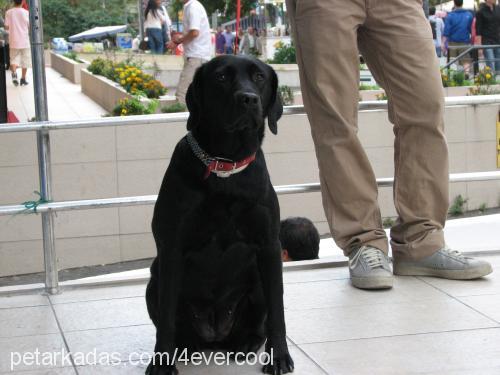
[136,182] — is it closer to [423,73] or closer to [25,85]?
[423,73]

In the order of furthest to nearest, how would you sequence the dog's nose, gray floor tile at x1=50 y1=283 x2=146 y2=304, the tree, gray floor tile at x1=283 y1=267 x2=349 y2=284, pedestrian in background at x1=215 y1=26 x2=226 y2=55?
the tree, pedestrian in background at x1=215 y1=26 x2=226 y2=55, gray floor tile at x1=283 y1=267 x2=349 y2=284, gray floor tile at x1=50 y1=283 x2=146 y2=304, the dog's nose

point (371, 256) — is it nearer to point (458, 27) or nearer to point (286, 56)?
point (458, 27)

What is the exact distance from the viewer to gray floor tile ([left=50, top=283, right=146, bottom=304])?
4.10 m

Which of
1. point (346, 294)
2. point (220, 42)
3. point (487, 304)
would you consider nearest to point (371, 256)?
point (346, 294)

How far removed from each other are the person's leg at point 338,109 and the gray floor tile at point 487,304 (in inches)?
21.8

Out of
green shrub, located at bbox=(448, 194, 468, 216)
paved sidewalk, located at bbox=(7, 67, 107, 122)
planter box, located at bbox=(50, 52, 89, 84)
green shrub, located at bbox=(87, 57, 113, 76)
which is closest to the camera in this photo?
green shrub, located at bbox=(448, 194, 468, 216)

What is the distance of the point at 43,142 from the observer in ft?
13.9

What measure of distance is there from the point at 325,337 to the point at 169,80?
16783 mm

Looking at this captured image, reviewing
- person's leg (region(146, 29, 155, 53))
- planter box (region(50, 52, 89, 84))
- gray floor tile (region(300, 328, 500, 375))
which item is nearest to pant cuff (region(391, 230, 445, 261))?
gray floor tile (region(300, 328, 500, 375))

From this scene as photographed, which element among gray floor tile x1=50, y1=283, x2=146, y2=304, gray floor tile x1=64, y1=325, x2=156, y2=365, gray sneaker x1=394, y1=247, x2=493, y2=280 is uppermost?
gray sneaker x1=394, y1=247, x2=493, y2=280

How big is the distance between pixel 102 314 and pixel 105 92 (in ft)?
33.8

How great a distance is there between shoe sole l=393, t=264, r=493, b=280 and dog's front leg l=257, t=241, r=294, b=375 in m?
1.33

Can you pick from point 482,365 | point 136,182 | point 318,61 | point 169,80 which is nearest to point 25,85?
point 169,80

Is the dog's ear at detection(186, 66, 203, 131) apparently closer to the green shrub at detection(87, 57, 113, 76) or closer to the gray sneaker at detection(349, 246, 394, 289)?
the gray sneaker at detection(349, 246, 394, 289)
